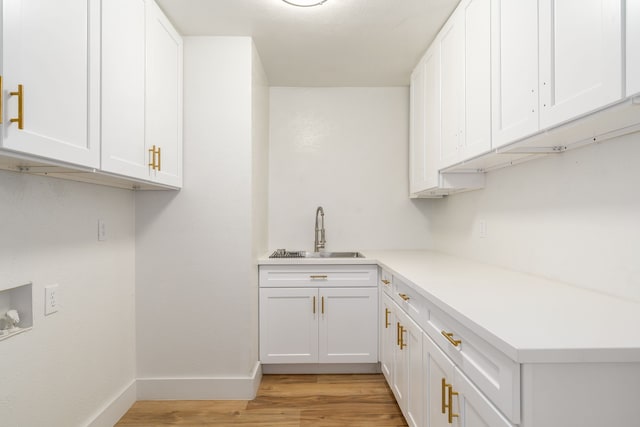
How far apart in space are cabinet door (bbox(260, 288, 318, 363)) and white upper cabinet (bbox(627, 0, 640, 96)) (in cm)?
218

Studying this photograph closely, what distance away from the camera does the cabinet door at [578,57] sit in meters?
1.00

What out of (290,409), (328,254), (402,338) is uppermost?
(328,254)

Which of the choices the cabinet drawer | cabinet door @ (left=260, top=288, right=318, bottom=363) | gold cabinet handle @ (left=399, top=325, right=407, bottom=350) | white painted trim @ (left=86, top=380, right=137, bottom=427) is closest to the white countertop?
the cabinet drawer

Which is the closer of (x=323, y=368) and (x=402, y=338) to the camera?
(x=402, y=338)

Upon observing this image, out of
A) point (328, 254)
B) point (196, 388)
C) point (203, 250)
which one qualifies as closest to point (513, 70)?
point (203, 250)

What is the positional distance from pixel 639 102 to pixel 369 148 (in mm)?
2487

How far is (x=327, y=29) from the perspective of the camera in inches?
92.2

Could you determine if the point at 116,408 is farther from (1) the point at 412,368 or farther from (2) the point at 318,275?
(1) the point at 412,368

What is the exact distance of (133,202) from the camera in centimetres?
239

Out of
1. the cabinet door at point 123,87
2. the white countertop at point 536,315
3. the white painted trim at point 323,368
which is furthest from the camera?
the white painted trim at point 323,368

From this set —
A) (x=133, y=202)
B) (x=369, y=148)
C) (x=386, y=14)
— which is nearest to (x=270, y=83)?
(x=369, y=148)

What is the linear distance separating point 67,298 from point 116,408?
2.78ft

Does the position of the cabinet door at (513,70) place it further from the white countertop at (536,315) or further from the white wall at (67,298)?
the white wall at (67,298)

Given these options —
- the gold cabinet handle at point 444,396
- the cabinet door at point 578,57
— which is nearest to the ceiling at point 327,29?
the cabinet door at point 578,57
